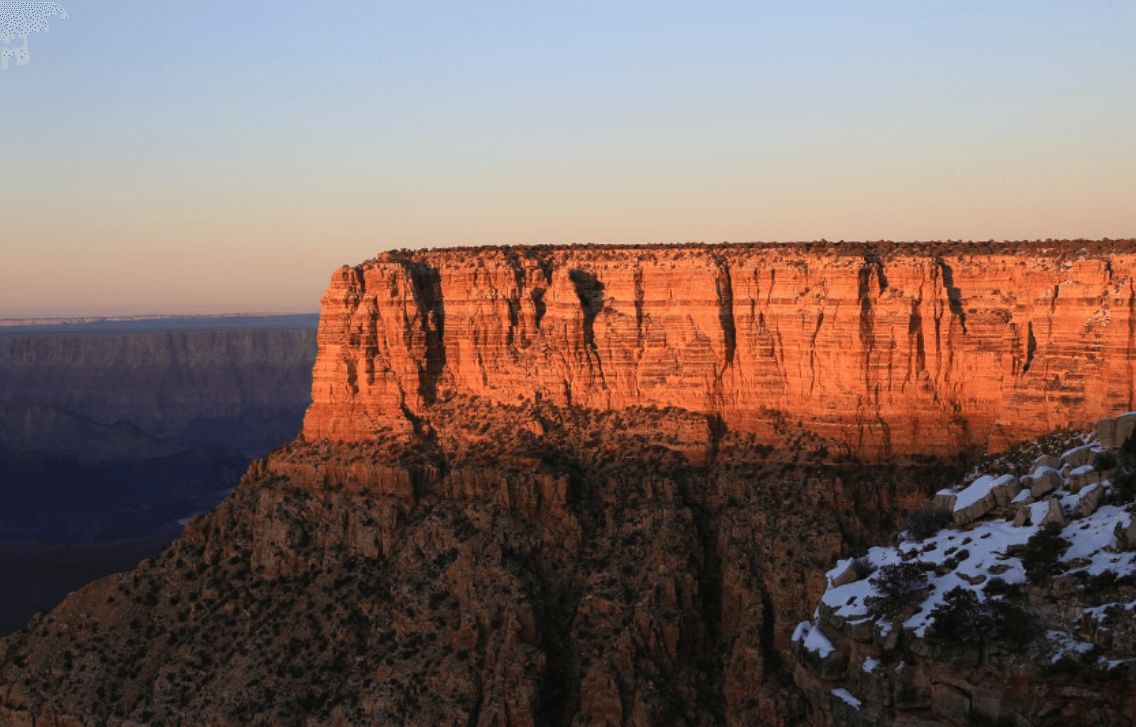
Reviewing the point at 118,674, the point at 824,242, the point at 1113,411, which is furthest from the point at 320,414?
the point at 1113,411

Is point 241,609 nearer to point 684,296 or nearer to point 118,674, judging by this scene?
point 118,674

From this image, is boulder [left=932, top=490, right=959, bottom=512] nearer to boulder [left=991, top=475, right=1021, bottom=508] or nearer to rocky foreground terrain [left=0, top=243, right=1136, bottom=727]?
boulder [left=991, top=475, right=1021, bottom=508]

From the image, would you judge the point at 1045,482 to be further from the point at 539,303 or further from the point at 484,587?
the point at 539,303

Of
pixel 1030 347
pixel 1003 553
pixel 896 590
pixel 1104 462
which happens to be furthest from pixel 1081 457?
pixel 1030 347

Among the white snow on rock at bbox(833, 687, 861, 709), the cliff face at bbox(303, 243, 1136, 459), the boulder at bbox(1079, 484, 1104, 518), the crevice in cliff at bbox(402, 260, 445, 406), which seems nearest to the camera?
the white snow on rock at bbox(833, 687, 861, 709)

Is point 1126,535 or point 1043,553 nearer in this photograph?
point 1126,535

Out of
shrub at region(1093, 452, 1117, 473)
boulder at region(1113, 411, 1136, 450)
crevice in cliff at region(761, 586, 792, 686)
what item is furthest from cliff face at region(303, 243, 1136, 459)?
shrub at region(1093, 452, 1117, 473)
